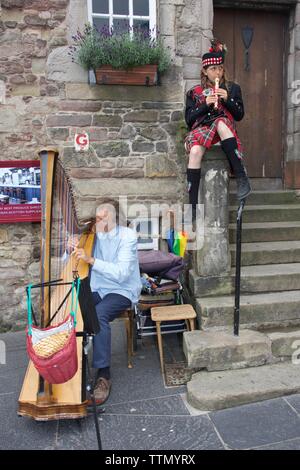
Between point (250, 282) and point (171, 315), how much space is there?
0.83 meters

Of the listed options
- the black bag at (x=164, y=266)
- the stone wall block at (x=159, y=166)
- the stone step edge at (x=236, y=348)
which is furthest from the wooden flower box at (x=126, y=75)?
the stone step edge at (x=236, y=348)

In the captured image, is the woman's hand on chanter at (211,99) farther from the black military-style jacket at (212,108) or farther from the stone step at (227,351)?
the stone step at (227,351)

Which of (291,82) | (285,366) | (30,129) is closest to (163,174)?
(30,129)

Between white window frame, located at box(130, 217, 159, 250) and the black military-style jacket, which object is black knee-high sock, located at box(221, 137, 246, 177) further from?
white window frame, located at box(130, 217, 159, 250)

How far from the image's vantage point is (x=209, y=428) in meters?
2.73

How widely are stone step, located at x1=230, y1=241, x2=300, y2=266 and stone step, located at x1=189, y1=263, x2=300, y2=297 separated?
8.9 inches

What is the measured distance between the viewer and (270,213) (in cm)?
479

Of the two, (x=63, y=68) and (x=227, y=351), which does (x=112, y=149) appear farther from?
(x=227, y=351)

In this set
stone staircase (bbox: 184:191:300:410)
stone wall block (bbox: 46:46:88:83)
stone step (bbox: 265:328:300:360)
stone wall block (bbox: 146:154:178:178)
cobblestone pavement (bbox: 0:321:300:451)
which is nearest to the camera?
cobblestone pavement (bbox: 0:321:300:451)

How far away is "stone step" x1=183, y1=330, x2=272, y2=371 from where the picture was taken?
3.30 m

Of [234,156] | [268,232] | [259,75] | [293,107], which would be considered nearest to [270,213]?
[268,232]

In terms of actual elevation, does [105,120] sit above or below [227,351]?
above

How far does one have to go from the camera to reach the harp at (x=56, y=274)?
7.72ft

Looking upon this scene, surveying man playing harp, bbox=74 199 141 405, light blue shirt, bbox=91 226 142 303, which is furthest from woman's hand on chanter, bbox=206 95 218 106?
light blue shirt, bbox=91 226 142 303
